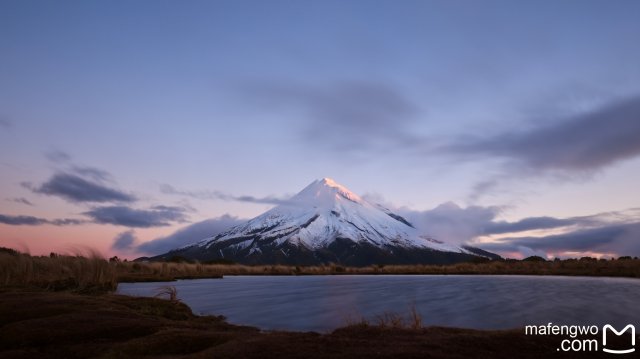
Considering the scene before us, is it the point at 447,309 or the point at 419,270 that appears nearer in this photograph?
the point at 447,309

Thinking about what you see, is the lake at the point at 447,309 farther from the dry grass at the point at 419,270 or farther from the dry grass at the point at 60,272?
the dry grass at the point at 419,270

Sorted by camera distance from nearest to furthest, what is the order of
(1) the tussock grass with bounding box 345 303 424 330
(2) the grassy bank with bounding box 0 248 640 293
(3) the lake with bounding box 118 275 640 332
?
(1) the tussock grass with bounding box 345 303 424 330
(3) the lake with bounding box 118 275 640 332
(2) the grassy bank with bounding box 0 248 640 293

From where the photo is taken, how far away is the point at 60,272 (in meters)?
33.8

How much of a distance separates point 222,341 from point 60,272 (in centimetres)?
2755

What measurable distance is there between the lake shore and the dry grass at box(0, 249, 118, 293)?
14798 millimetres

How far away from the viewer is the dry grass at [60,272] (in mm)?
29453

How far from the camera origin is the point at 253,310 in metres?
23.8

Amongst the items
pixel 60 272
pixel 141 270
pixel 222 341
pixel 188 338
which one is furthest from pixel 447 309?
pixel 141 270

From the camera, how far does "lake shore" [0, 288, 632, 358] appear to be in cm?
934

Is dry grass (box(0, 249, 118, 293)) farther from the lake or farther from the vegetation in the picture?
the vegetation

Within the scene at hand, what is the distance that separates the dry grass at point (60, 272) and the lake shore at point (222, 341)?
48.6 ft

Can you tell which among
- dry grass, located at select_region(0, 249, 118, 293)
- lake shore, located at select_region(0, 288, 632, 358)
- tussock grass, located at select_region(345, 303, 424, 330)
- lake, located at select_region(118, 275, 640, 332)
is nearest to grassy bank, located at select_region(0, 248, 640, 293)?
dry grass, located at select_region(0, 249, 118, 293)

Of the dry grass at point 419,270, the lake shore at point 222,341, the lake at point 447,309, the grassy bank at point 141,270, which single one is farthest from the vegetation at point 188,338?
the dry grass at point 419,270

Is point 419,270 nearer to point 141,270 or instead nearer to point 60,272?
point 141,270
